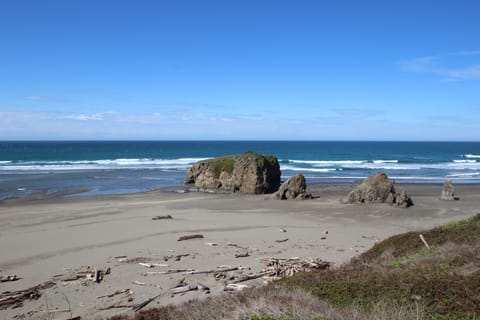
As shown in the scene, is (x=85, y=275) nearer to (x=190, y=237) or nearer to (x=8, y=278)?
(x=8, y=278)

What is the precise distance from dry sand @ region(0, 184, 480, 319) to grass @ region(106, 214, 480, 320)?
2491 millimetres

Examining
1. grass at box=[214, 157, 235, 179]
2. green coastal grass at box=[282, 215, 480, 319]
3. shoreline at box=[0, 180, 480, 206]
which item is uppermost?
grass at box=[214, 157, 235, 179]

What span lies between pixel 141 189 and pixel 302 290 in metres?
28.0

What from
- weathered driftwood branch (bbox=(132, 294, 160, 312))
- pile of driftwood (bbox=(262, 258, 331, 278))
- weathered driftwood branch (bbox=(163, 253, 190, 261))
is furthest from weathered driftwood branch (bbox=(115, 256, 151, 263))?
pile of driftwood (bbox=(262, 258, 331, 278))

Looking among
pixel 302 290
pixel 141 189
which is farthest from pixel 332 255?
pixel 141 189

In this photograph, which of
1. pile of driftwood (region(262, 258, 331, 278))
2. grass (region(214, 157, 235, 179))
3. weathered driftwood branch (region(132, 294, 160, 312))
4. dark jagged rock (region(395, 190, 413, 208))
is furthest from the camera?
grass (region(214, 157, 235, 179))

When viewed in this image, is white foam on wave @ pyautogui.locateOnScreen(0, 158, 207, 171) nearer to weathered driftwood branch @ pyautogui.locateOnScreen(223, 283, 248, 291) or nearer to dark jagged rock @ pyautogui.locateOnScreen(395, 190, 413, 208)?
dark jagged rock @ pyautogui.locateOnScreen(395, 190, 413, 208)

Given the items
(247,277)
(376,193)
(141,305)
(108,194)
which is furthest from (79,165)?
(141,305)

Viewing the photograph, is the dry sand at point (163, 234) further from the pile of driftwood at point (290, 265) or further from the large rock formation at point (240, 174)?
the large rock formation at point (240, 174)

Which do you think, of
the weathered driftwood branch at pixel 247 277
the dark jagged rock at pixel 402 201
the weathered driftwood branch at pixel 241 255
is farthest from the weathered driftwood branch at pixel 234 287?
the dark jagged rock at pixel 402 201

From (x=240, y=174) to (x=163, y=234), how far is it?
49.8 ft

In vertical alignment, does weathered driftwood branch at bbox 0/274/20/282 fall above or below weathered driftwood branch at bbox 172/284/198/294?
below

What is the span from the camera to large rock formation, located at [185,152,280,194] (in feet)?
100

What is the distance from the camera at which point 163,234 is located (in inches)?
645
